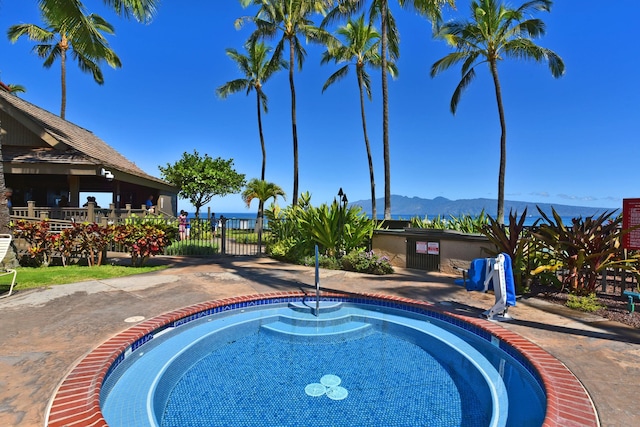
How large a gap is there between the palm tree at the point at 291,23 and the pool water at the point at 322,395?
17913mm

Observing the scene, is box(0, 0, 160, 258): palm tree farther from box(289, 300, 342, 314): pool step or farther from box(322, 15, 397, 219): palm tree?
box(322, 15, 397, 219): palm tree

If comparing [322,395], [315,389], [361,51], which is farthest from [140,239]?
[361,51]

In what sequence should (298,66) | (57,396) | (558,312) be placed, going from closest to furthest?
(57,396)
(558,312)
(298,66)

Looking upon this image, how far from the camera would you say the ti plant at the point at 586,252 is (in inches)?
242

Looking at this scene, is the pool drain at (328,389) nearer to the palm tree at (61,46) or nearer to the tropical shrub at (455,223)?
the tropical shrub at (455,223)

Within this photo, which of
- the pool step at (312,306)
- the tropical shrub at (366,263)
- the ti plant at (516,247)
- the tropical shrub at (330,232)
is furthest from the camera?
the tropical shrub at (330,232)

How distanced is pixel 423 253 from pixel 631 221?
482 cm

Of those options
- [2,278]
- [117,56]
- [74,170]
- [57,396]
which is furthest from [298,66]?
[57,396]

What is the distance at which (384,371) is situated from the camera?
421 cm

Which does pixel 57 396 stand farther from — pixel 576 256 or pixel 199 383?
pixel 576 256

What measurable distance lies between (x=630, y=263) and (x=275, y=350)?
22.2ft

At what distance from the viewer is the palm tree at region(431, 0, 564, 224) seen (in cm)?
1733

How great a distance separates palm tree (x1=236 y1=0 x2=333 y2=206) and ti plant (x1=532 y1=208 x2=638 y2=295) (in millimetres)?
16876

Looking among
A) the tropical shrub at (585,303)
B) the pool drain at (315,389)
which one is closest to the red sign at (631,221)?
the tropical shrub at (585,303)
